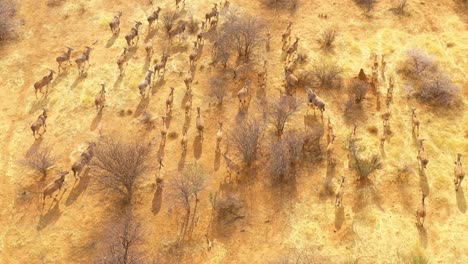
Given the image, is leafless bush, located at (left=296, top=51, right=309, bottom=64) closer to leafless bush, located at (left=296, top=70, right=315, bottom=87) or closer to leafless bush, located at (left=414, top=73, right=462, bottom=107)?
leafless bush, located at (left=296, top=70, right=315, bottom=87)

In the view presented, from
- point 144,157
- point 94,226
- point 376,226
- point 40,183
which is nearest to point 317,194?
point 376,226

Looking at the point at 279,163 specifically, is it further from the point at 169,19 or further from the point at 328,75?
the point at 169,19

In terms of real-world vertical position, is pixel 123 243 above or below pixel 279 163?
above

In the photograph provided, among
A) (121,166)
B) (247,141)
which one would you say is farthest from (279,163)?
(121,166)

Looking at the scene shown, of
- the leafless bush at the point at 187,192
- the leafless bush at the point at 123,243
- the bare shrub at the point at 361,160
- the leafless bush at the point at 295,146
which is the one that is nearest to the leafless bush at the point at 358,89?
the bare shrub at the point at 361,160

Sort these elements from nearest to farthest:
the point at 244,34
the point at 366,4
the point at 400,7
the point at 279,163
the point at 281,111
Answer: the point at 279,163, the point at 281,111, the point at 244,34, the point at 400,7, the point at 366,4

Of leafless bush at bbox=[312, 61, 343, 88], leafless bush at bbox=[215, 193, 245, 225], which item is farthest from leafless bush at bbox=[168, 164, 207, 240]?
leafless bush at bbox=[312, 61, 343, 88]
